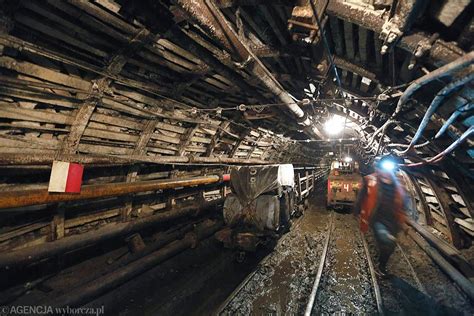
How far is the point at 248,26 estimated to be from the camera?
A: 13.5 ft

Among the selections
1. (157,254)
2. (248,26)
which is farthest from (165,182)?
(248,26)

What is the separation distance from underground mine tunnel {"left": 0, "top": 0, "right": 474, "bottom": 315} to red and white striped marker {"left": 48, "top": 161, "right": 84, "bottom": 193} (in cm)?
3

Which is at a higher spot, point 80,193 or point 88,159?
point 88,159

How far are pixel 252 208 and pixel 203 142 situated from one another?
11.1ft

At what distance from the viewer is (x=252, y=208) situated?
681 cm

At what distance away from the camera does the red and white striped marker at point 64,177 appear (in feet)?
13.1

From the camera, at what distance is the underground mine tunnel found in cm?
315

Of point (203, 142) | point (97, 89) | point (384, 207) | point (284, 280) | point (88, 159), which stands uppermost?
point (97, 89)

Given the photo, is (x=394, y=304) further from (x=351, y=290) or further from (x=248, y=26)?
(x=248, y=26)

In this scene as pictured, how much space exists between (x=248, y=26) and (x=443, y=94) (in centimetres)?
321

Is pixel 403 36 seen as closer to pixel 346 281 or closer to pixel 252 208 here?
pixel 252 208

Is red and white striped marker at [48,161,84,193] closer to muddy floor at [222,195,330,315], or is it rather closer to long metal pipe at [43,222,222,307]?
long metal pipe at [43,222,222,307]

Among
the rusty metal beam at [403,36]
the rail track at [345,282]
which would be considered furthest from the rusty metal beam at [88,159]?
the rail track at [345,282]

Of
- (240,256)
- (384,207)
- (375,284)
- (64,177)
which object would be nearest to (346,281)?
(375,284)
